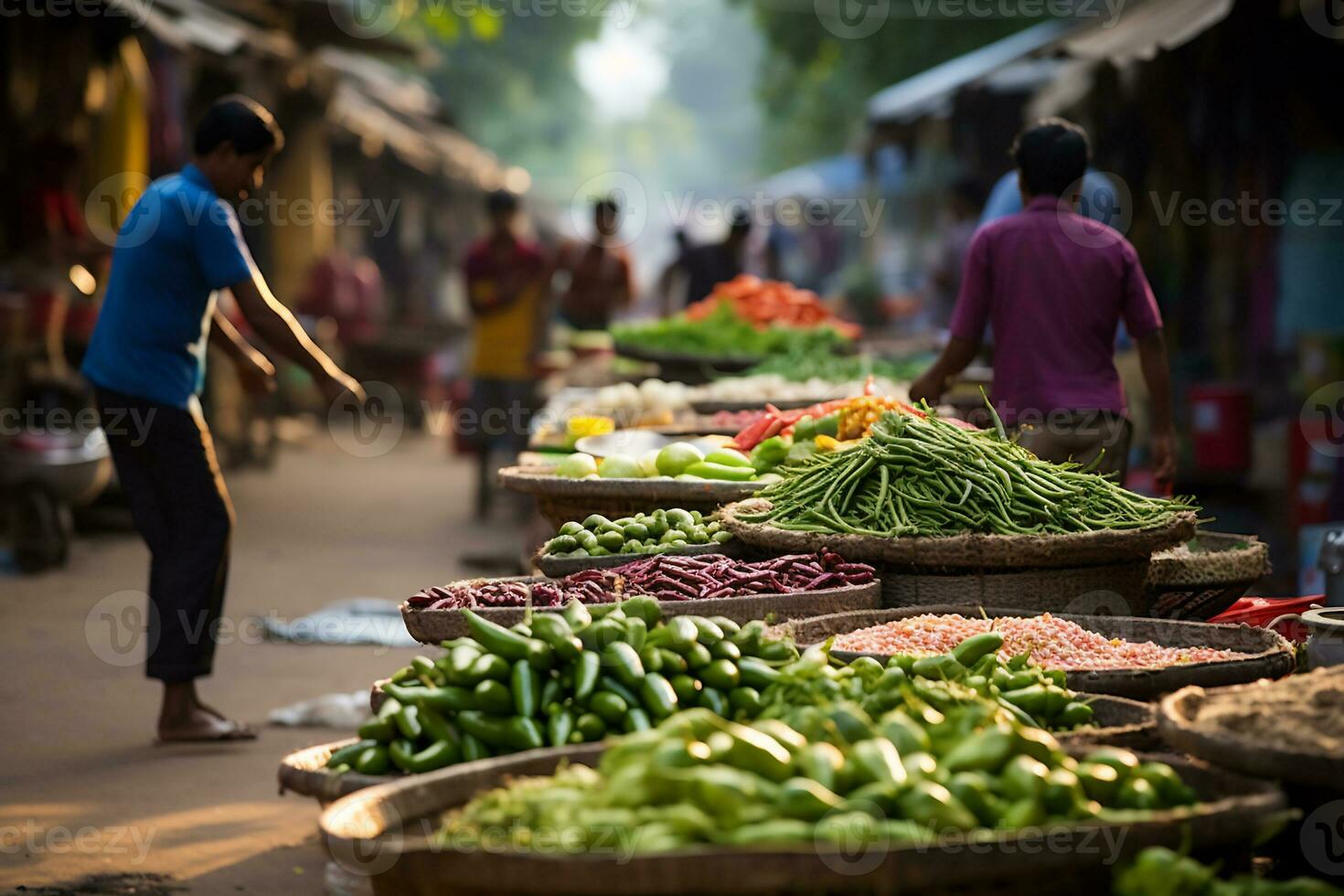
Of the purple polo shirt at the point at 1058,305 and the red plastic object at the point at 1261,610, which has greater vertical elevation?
the purple polo shirt at the point at 1058,305

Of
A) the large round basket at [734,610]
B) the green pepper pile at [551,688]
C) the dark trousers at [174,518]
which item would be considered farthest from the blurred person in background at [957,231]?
the green pepper pile at [551,688]

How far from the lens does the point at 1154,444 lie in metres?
5.45

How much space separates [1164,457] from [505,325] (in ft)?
22.8

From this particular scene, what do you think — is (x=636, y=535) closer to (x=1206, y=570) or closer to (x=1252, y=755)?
(x=1206, y=570)

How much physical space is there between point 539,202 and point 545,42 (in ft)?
19.5

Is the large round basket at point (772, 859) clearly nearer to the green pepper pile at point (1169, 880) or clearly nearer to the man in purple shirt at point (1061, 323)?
the green pepper pile at point (1169, 880)

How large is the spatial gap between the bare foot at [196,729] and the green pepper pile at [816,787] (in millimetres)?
3444

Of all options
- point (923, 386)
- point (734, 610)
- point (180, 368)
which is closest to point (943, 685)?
point (734, 610)

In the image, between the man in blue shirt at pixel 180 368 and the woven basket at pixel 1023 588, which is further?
the man in blue shirt at pixel 180 368

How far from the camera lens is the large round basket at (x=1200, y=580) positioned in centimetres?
451

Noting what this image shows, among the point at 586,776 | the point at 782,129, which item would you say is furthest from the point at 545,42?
the point at 586,776

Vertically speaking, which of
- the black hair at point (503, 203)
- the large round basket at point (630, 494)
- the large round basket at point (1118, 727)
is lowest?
the large round basket at point (1118, 727)

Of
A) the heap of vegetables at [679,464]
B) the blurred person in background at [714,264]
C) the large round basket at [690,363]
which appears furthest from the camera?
the blurred person in background at [714,264]

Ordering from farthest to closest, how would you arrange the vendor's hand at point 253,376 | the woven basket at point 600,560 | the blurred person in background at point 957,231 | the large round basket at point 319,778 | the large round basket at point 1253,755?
the blurred person in background at point 957,231
the vendor's hand at point 253,376
the woven basket at point 600,560
the large round basket at point 319,778
the large round basket at point 1253,755
